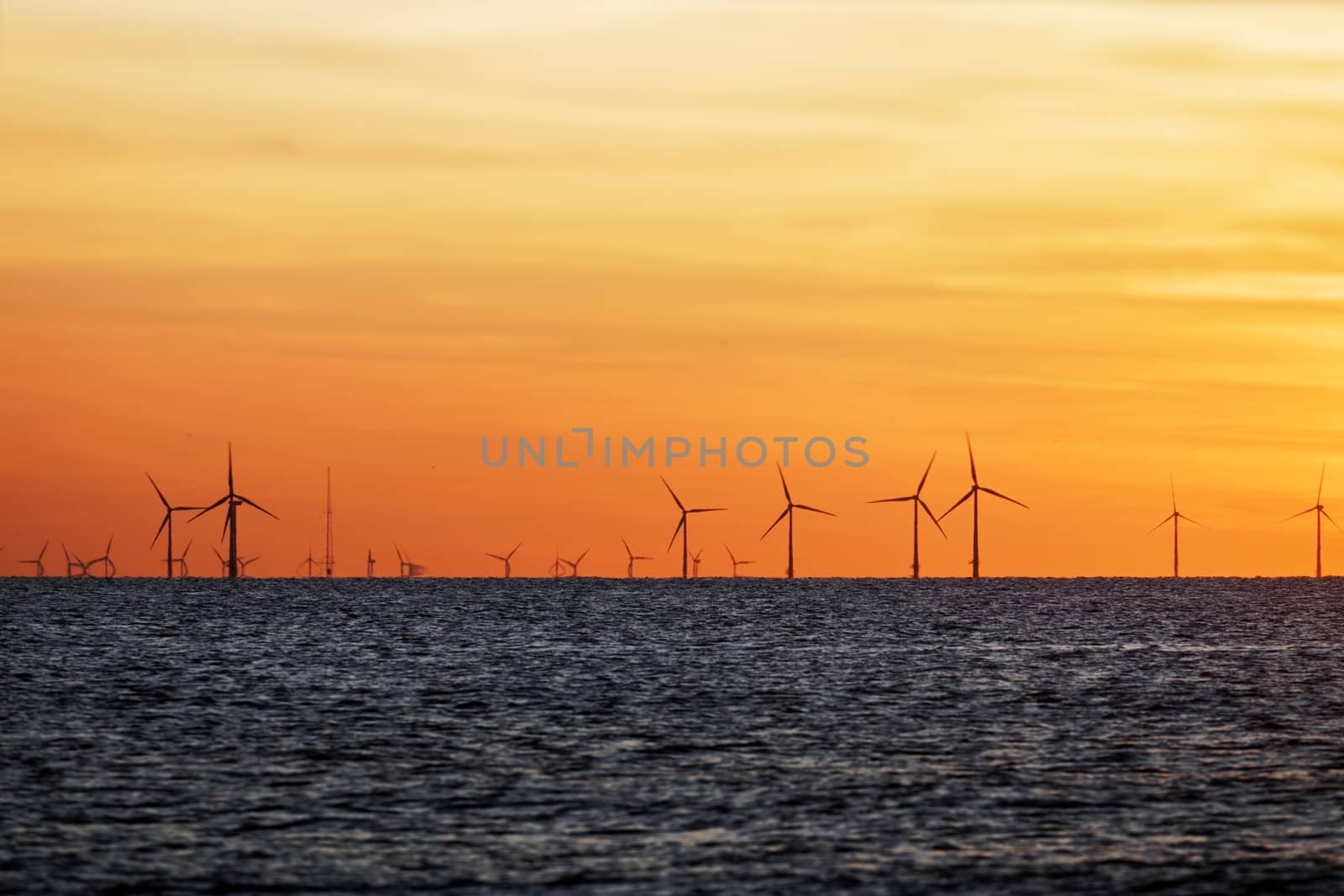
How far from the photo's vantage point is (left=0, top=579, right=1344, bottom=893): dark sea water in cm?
4222

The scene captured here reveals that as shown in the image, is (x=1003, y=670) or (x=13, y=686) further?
(x=1003, y=670)

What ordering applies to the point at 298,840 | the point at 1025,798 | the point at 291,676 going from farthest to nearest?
1. the point at 291,676
2. the point at 1025,798
3. the point at 298,840

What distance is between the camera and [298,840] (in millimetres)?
45875

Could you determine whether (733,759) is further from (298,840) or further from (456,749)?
(298,840)

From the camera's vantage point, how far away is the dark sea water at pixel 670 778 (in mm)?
42219

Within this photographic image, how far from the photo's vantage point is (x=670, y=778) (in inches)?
2261

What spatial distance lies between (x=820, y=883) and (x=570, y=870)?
6193mm

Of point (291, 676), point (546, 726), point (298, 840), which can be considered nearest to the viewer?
point (298, 840)

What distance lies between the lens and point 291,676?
106562 mm

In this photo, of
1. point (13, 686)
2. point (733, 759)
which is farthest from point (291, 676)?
point (733, 759)

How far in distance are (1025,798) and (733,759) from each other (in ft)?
42.1

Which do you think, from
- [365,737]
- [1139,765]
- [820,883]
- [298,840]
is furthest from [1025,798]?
[365,737]

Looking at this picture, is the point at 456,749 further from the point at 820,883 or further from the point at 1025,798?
the point at 820,883

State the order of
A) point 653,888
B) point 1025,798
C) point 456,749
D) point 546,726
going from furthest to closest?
point 546,726, point 456,749, point 1025,798, point 653,888
